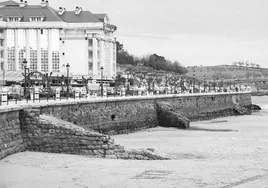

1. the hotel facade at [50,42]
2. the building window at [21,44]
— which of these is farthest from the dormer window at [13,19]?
the building window at [21,44]

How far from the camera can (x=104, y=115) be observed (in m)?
44.2

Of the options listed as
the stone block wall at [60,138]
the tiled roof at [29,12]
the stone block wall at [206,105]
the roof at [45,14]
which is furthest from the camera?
the roof at [45,14]

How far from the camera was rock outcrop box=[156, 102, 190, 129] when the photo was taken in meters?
53.0

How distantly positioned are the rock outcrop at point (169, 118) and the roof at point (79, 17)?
42945 mm

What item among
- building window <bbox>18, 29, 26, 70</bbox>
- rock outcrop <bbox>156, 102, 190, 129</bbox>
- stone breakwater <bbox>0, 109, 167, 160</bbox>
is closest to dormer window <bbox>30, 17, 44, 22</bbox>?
building window <bbox>18, 29, 26, 70</bbox>

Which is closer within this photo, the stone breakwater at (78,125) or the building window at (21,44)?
the stone breakwater at (78,125)

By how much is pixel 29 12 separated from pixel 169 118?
156 feet

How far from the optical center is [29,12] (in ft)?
318

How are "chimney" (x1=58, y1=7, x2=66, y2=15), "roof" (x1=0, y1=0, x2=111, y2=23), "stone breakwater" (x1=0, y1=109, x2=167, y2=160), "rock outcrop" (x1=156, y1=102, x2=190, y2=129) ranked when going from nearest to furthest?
"stone breakwater" (x1=0, y1=109, x2=167, y2=160)
"rock outcrop" (x1=156, y1=102, x2=190, y2=129)
"roof" (x1=0, y1=0, x2=111, y2=23)
"chimney" (x1=58, y1=7, x2=66, y2=15)

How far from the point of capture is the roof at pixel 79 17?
97125 mm

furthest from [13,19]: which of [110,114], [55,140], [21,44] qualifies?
[55,140]

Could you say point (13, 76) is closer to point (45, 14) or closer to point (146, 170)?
point (45, 14)

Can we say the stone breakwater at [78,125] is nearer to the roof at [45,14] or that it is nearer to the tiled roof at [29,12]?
the roof at [45,14]

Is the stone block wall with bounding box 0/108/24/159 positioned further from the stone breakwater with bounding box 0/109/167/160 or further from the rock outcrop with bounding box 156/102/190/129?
the rock outcrop with bounding box 156/102/190/129
